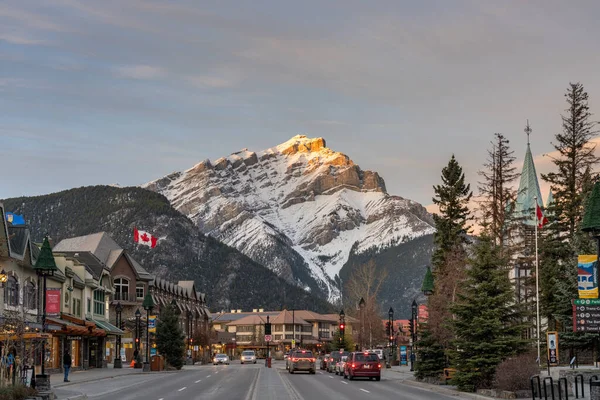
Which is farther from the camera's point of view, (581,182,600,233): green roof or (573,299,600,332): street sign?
(573,299,600,332): street sign

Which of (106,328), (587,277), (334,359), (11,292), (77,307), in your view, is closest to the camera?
(587,277)

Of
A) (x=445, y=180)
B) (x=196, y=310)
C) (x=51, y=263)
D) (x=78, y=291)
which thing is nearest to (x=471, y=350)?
(x=51, y=263)

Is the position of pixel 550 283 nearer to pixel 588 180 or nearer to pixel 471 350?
pixel 588 180

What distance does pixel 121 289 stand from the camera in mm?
107375

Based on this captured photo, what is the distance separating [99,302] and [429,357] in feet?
146

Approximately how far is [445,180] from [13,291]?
33.3 meters

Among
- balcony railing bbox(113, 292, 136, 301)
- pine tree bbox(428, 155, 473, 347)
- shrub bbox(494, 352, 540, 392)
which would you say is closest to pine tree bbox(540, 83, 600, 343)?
pine tree bbox(428, 155, 473, 347)

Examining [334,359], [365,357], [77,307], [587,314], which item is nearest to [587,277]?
[587,314]

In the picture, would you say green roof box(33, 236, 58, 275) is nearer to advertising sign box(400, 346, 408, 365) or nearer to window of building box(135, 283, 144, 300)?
advertising sign box(400, 346, 408, 365)

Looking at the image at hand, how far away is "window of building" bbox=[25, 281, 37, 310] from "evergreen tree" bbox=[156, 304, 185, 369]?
27279 mm

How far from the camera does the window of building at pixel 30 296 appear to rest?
5818cm

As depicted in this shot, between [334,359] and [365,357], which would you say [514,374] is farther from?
[334,359]

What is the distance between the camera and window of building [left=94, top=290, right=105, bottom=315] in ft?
267

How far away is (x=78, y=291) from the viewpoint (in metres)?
73.4
